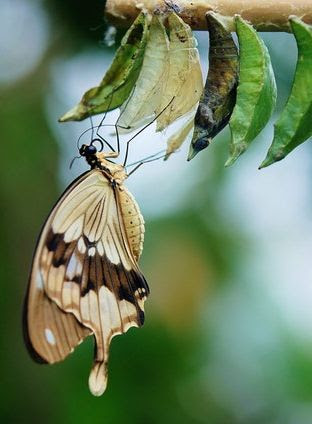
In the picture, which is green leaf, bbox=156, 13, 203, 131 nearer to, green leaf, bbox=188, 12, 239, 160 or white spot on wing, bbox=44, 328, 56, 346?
green leaf, bbox=188, 12, 239, 160

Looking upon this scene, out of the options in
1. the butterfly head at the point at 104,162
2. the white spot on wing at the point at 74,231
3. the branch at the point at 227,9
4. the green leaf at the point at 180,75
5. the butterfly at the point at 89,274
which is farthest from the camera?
the butterfly head at the point at 104,162

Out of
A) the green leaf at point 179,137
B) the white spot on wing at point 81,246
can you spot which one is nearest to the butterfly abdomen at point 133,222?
the white spot on wing at point 81,246

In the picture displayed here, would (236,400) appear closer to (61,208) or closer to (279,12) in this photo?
(61,208)

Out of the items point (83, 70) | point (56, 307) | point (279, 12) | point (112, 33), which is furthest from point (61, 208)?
point (83, 70)

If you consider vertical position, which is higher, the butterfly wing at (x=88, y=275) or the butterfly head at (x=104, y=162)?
the butterfly head at (x=104, y=162)

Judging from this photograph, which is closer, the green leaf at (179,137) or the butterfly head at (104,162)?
the green leaf at (179,137)

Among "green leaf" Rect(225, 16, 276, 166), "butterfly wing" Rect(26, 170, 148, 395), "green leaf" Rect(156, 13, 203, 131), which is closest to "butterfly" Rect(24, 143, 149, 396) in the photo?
"butterfly wing" Rect(26, 170, 148, 395)

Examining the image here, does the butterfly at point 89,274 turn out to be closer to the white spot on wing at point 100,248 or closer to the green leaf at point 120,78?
the white spot on wing at point 100,248
